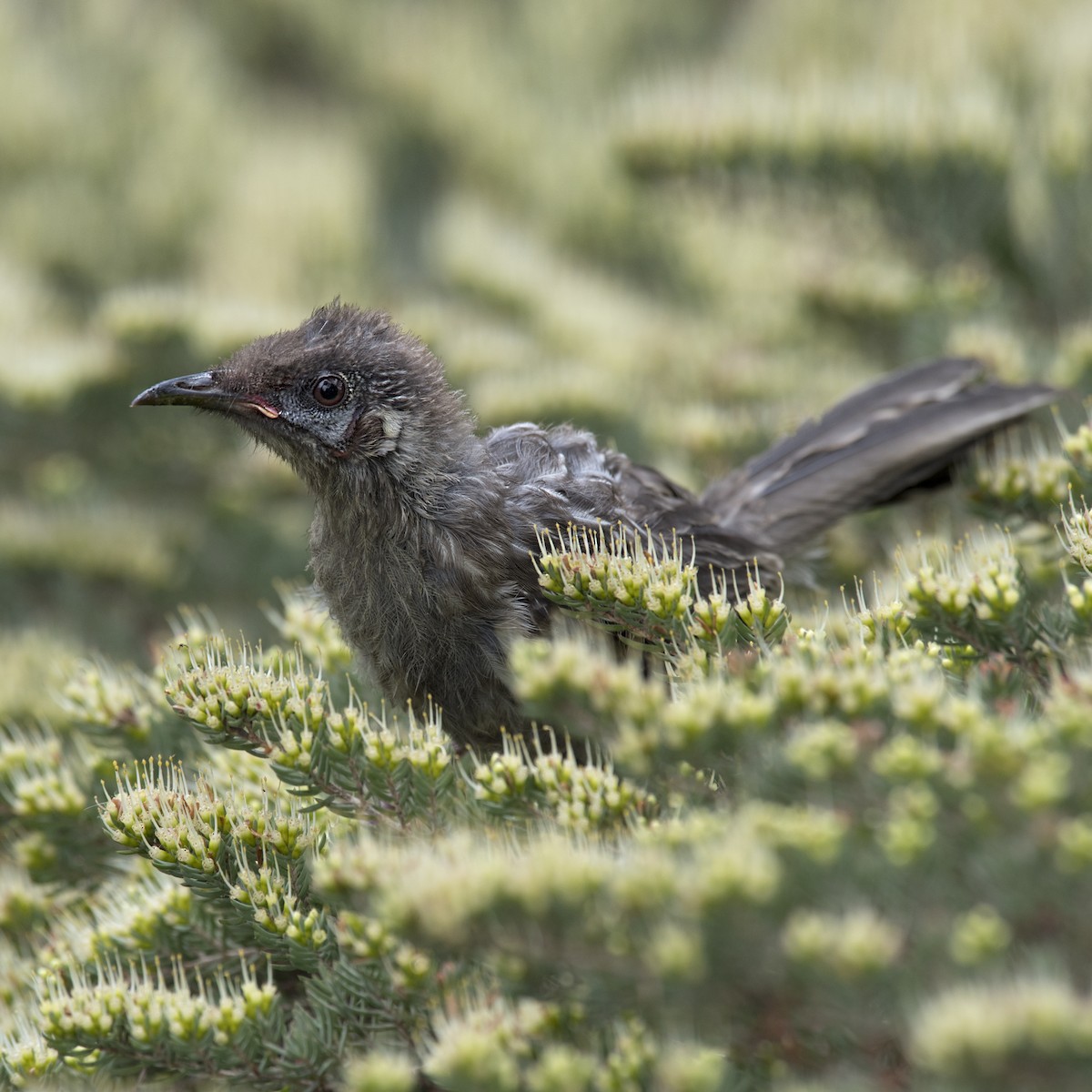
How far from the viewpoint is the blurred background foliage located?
6.12 metres

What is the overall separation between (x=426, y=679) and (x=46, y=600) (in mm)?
3493

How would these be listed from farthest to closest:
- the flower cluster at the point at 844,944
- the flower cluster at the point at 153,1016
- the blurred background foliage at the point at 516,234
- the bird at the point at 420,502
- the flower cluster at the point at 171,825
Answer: the blurred background foliage at the point at 516,234 → the bird at the point at 420,502 → the flower cluster at the point at 171,825 → the flower cluster at the point at 153,1016 → the flower cluster at the point at 844,944

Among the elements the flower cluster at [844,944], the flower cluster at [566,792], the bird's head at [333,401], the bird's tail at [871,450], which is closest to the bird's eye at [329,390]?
the bird's head at [333,401]

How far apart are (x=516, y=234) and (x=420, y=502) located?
5488 mm

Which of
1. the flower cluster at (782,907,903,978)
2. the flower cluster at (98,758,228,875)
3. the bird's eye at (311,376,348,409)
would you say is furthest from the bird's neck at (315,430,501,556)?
the flower cluster at (782,907,903,978)

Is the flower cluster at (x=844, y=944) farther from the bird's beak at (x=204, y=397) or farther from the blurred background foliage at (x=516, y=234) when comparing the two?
the blurred background foliage at (x=516, y=234)

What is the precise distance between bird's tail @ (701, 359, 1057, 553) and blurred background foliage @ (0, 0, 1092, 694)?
0.75 metres

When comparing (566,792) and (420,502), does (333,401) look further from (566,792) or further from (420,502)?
(566,792)

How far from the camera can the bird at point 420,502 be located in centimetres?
360

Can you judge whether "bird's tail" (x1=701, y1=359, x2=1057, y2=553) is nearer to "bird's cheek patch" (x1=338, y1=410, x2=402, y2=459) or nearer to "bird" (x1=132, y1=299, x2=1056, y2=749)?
"bird" (x1=132, y1=299, x2=1056, y2=749)

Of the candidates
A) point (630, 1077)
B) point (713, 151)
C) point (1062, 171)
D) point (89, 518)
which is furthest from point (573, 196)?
point (630, 1077)

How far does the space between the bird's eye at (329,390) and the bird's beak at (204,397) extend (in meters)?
0.14

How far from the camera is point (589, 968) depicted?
207 cm

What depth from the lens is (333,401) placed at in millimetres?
→ 3783
